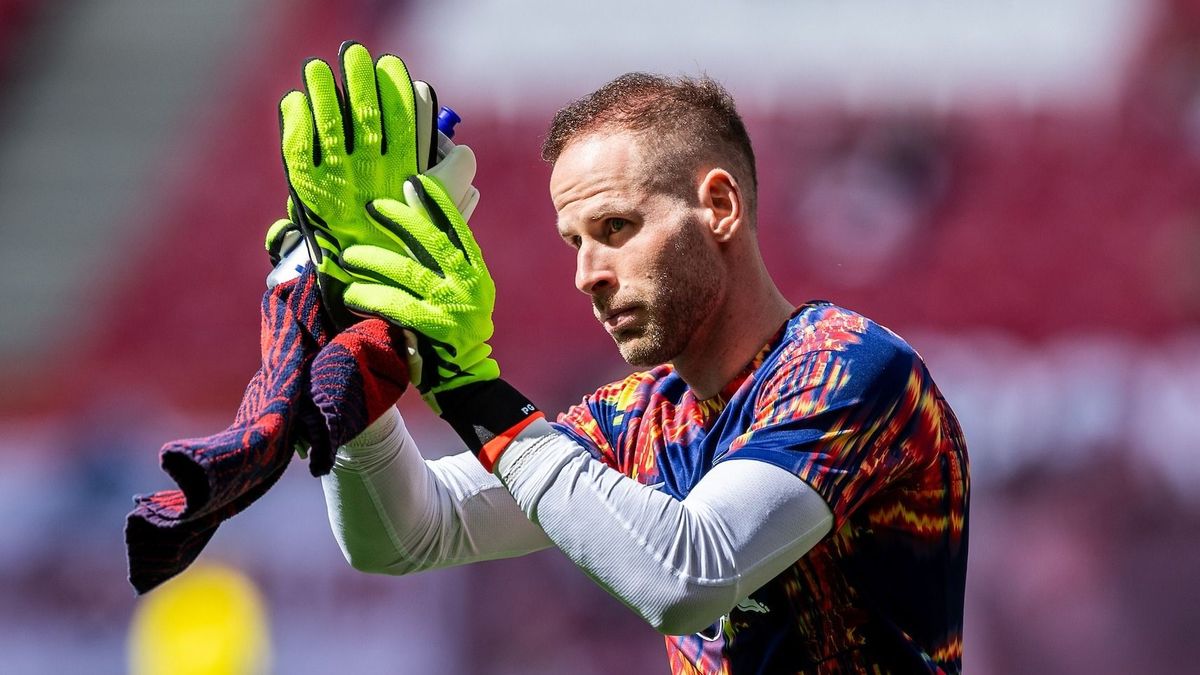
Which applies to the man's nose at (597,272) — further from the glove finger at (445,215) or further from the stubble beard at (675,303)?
the glove finger at (445,215)

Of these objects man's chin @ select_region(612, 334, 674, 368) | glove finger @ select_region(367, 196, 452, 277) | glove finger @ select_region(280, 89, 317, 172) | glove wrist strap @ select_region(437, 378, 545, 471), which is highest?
glove finger @ select_region(280, 89, 317, 172)

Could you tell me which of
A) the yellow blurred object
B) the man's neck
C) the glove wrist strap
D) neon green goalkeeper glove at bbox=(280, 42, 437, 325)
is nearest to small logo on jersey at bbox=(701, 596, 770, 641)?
the man's neck

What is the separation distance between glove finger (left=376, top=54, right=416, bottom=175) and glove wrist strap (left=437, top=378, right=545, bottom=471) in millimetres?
310

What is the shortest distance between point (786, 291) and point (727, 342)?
3.04 metres

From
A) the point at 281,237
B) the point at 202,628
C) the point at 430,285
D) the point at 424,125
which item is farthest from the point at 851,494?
the point at 202,628

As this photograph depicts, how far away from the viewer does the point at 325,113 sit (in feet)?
6.20

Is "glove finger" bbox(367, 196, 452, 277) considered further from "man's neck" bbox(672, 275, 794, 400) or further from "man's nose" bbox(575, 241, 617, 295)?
"man's neck" bbox(672, 275, 794, 400)

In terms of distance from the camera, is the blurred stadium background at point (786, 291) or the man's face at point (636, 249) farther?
the blurred stadium background at point (786, 291)

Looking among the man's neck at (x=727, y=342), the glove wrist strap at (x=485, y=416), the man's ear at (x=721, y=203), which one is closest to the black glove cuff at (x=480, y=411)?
the glove wrist strap at (x=485, y=416)

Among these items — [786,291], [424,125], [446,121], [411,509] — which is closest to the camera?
[424,125]

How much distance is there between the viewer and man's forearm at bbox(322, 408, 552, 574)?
216 cm

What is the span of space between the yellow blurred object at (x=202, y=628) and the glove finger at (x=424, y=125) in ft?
10.9

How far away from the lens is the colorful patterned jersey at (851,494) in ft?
6.27

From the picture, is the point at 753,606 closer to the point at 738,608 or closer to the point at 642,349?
the point at 738,608
